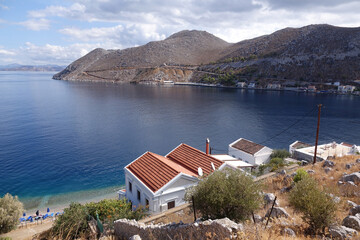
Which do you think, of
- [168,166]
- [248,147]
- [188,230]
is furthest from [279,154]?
[188,230]

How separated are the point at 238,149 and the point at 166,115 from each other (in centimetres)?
4882

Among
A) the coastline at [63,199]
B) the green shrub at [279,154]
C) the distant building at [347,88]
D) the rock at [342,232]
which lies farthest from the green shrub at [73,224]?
the distant building at [347,88]

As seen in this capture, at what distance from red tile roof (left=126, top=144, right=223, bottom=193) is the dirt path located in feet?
34.6

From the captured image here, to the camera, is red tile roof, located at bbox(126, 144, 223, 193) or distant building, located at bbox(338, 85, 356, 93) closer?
red tile roof, located at bbox(126, 144, 223, 193)

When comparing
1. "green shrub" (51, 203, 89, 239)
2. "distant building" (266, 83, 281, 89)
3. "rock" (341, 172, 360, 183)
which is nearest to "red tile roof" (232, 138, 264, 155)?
"rock" (341, 172, 360, 183)

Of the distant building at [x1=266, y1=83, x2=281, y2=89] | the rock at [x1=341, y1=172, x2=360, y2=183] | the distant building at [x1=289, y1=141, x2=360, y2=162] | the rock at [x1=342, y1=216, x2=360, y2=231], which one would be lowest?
the distant building at [x1=289, y1=141, x2=360, y2=162]

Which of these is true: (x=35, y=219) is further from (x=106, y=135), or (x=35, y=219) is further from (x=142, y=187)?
(x=106, y=135)

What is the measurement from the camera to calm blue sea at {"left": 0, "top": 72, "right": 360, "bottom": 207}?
40.3m

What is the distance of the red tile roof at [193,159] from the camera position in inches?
926

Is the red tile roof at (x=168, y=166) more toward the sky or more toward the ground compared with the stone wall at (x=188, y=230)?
more toward the ground

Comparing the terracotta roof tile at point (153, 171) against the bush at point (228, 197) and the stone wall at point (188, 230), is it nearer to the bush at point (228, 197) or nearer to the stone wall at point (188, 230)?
the stone wall at point (188, 230)

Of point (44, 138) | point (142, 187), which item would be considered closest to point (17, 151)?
point (44, 138)

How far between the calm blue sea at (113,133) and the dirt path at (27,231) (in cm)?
902

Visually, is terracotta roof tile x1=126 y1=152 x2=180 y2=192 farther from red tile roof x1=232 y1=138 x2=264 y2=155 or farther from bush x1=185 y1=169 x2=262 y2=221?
red tile roof x1=232 y1=138 x2=264 y2=155
